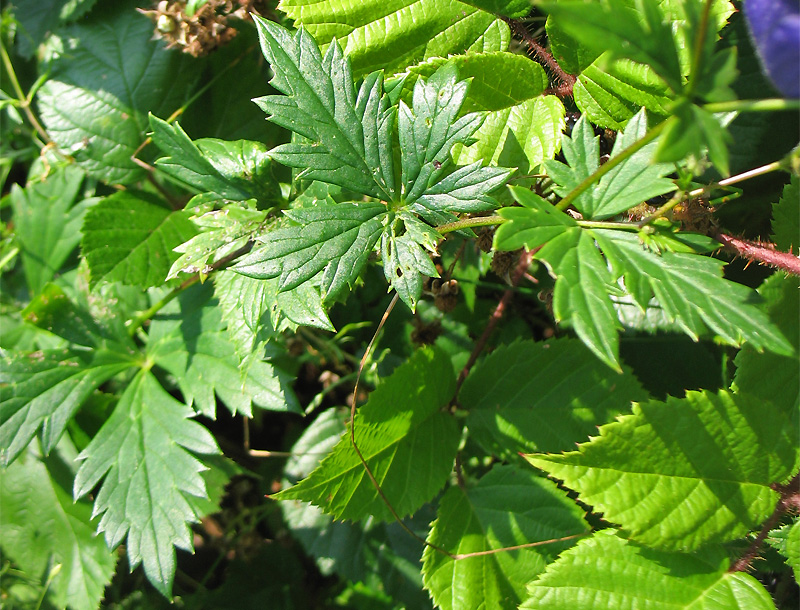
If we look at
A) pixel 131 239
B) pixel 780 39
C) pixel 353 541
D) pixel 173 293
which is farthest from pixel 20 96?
pixel 780 39

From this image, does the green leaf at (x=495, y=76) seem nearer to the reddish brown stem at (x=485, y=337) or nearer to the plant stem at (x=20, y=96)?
the reddish brown stem at (x=485, y=337)

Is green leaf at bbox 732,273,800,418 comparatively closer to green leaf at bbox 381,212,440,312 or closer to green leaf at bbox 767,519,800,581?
green leaf at bbox 767,519,800,581

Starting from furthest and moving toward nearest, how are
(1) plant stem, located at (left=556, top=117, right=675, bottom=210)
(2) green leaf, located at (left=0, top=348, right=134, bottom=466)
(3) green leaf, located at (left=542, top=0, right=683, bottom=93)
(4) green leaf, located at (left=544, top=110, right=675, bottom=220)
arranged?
(2) green leaf, located at (left=0, top=348, right=134, bottom=466)
(4) green leaf, located at (left=544, top=110, right=675, bottom=220)
(1) plant stem, located at (left=556, top=117, right=675, bottom=210)
(3) green leaf, located at (left=542, top=0, right=683, bottom=93)

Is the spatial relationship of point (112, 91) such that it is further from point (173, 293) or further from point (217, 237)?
point (217, 237)

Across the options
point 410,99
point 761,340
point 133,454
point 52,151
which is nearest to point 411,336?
point 410,99

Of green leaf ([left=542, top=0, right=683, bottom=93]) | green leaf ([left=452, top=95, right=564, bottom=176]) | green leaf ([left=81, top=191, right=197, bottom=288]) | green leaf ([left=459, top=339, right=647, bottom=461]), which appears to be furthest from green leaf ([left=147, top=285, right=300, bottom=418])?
green leaf ([left=542, top=0, right=683, bottom=93])

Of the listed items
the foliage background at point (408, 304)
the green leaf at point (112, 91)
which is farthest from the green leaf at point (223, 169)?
the green leaf at point (112, 91)
